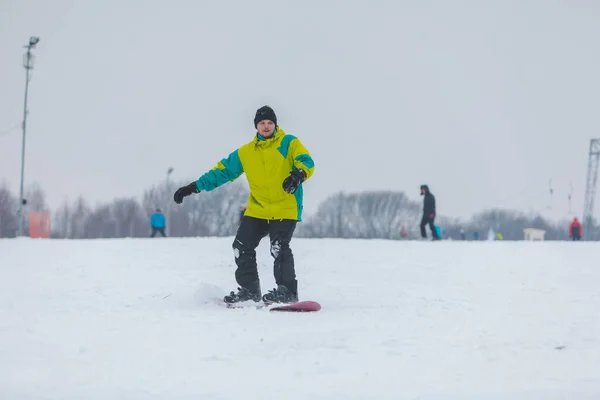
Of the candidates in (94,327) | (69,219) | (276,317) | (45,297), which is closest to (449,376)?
(276,317)

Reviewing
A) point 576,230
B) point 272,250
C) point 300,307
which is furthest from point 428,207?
point 300,307

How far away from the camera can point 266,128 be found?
7094 mm

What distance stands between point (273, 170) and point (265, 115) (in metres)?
0.52

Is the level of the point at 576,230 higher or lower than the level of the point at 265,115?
lower

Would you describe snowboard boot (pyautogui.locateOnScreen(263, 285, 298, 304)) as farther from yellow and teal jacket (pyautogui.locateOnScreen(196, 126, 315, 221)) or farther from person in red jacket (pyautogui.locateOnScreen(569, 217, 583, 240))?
person in red jacket (pyautogui.locateOnScreen(569, 217, 583, 240))

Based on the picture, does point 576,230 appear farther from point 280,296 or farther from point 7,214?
point 7,214

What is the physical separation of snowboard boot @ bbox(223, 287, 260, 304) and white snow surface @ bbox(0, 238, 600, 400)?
0.19m

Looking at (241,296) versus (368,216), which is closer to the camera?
(241,296)

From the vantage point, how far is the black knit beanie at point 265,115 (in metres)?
7.13

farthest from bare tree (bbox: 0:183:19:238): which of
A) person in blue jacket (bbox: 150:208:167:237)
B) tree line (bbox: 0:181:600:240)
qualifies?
person in blue jacket (bbox: 150:208:167:237)

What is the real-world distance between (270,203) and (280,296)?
90 cm

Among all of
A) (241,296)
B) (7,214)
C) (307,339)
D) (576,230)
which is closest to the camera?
(307,339)

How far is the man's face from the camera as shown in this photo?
7.09 m

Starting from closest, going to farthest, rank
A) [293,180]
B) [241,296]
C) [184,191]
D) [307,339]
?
[307,339]
[293,180]
[241,296]
[184,191]
